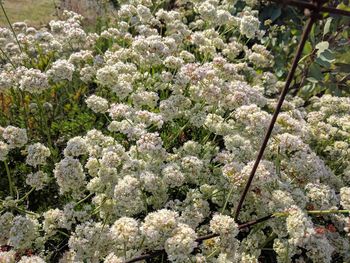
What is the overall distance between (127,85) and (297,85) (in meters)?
3.49

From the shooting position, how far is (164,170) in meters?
2.89

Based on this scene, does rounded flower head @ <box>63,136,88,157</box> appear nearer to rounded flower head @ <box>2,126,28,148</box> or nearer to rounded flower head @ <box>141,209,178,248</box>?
rounded flower head @ <box>2,126,28,148</box>

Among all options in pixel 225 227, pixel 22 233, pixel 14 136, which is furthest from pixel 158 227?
pixel 14 136

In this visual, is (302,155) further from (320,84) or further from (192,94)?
(320,84)

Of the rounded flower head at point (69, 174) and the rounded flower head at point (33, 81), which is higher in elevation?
the rounded flower head at point (33, 81)

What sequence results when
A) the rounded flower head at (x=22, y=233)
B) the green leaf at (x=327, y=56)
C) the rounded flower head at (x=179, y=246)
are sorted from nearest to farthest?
the rounded flower head at (x=179, y=246) → the rounded flower head at (x=22, y=233) → the green leaf at (x=327, y=56)

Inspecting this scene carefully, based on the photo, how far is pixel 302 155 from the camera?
3.08 m

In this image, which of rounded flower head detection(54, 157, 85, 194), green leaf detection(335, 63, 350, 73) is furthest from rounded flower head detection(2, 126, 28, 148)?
green leaf detection(335, 63, 350, 73)

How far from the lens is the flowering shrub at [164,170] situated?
2.56m

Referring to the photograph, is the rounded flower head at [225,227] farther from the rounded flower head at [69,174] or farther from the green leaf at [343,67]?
the green leaf at [343,67]

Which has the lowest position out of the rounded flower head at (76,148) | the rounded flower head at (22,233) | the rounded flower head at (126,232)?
the rounded flower head at (22,233)

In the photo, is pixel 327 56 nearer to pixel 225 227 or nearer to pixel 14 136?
pixel 225 227

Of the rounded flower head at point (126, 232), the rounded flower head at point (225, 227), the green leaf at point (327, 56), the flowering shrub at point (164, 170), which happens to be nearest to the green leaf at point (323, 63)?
the green leaf at point (327, 56)

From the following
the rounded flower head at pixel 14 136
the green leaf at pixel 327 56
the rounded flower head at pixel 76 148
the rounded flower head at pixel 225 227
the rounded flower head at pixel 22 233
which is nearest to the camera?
the rounded flower head at pixel 225 227
